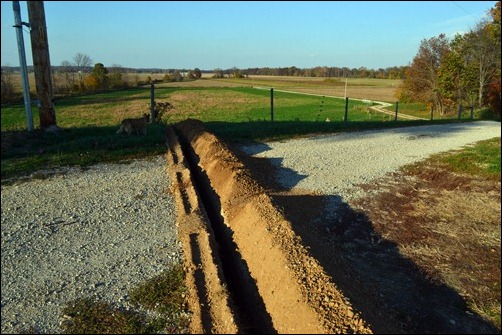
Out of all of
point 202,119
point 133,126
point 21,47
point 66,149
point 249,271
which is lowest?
point 202,119

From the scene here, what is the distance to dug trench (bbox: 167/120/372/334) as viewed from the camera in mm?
2949

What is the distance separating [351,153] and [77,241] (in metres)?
7.06

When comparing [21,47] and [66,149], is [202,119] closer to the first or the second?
[21,47]

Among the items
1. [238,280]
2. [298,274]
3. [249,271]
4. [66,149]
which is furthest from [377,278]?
[66,149]

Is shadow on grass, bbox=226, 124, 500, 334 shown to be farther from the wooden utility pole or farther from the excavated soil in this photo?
the wooden utility pole

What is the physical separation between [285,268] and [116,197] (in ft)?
10.9

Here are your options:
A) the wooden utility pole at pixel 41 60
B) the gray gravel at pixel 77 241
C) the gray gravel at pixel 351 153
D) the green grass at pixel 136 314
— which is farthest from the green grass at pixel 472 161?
the wooden utility pole at pixel 41 60

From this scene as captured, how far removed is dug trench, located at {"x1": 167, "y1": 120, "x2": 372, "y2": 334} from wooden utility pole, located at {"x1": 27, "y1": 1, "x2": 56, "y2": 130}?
20.7ft

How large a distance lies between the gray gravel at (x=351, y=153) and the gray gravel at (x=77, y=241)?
2.87 metres

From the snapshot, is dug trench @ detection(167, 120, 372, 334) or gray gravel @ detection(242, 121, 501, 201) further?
gray gravel @ detection(242, 121, 501, 201)

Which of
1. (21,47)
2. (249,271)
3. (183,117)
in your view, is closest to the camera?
(249,271)

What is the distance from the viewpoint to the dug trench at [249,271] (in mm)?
2949

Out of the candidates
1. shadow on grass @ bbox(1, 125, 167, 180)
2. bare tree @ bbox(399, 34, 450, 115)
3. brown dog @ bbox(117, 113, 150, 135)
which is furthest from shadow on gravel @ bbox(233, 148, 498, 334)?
bare tree @ bbox(399, 34, 450, 115)

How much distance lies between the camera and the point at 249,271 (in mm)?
3947
